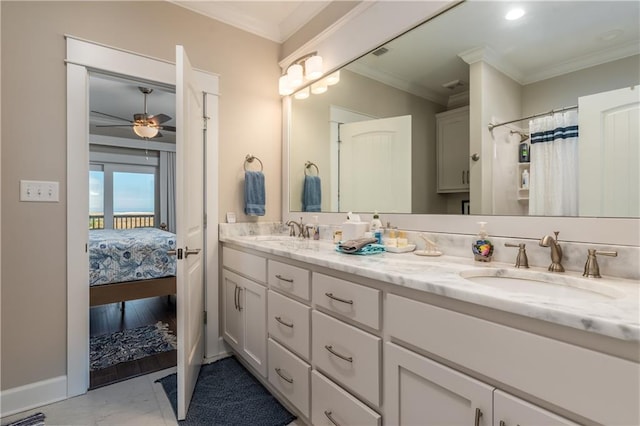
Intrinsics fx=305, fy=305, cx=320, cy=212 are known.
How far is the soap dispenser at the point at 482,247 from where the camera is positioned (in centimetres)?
126

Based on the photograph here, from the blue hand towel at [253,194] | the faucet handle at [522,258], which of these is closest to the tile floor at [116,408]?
the blue hand towel at [253,194]

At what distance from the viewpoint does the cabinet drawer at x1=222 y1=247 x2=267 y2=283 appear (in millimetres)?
1731

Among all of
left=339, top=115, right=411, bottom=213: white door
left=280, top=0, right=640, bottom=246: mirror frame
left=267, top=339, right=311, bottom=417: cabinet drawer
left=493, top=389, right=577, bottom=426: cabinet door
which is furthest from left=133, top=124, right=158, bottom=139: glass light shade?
left=493, top=389, right=577, bottom=426: cabinet door

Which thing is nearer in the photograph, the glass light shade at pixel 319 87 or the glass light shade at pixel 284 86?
the glass light shade at pixel 319 87

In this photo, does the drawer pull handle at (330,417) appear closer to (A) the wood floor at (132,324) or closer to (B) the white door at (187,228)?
(B) the white door at (187,228)

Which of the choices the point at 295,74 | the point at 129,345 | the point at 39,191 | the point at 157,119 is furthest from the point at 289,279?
the point at 157,119

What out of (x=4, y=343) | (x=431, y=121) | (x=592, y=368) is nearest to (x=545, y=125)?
(x=431, y=121)

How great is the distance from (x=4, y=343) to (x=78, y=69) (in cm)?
155

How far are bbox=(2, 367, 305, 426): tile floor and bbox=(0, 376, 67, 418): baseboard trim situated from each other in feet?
0.11

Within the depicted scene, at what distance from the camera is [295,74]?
2291mm

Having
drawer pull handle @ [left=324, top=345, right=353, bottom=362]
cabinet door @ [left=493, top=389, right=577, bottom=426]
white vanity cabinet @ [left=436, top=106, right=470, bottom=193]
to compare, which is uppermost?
white vanity cabinet @ [left=436, top=106, right=470, bottom=193]

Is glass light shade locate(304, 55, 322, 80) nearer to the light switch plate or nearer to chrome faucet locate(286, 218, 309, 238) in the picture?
chrome faucet locate(286, 218, 309, 238)

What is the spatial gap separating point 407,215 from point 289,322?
842mm

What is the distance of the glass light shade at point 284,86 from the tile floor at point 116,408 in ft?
7.28
